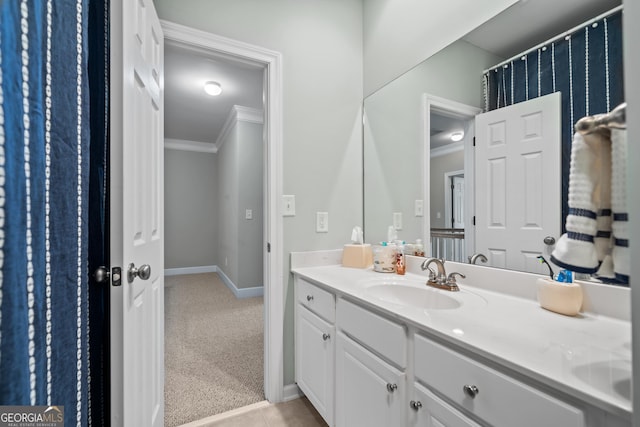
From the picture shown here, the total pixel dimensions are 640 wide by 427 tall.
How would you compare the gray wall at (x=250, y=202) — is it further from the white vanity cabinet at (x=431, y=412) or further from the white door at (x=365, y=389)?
the white vanity cabinet at (x=431, y=412)

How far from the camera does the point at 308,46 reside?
1.82 metres

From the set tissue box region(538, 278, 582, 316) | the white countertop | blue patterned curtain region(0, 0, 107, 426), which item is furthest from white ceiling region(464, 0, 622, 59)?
blue patterned curtain region(0, 0, 107, 426)

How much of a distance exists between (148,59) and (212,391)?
1.90m

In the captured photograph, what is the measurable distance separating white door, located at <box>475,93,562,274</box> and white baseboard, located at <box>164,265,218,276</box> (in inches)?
211

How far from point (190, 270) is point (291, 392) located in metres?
4.43

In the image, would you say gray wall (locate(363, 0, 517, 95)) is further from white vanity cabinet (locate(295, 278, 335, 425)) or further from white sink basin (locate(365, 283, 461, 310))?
white vanity cabinet (locate(295, 278, 335, 425))

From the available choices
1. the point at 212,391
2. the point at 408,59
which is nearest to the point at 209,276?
the point at 212,391

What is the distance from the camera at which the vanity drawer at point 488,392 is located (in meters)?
0.55

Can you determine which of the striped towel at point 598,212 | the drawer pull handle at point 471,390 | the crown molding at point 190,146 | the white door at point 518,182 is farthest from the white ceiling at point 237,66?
the drawer pull handle at point 471,390

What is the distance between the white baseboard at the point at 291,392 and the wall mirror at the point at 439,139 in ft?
3.55

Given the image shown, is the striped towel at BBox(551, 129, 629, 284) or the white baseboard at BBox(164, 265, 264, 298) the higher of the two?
the striped towel at BBox(551, 129, 629, 284)

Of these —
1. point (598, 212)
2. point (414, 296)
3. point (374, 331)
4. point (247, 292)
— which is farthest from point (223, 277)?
point (598, 212)

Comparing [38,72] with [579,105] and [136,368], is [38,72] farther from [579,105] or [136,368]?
[579,105]

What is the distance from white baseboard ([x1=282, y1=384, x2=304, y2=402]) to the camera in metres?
1.71
